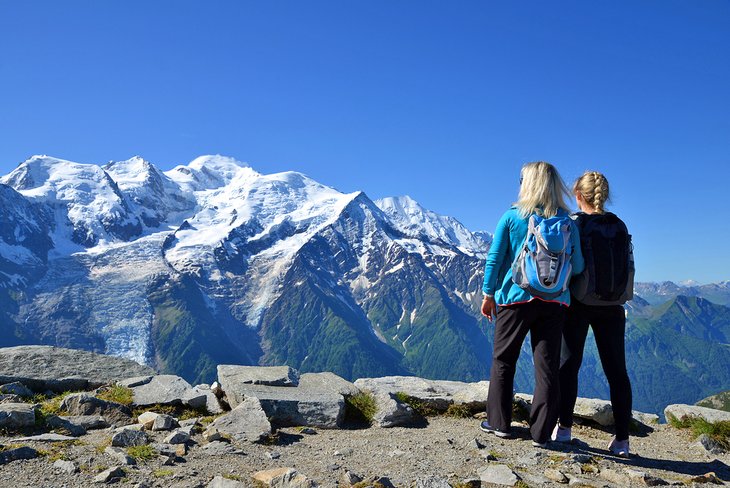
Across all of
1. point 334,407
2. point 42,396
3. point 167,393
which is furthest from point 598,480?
point 42,396

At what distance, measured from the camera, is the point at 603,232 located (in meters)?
8.81

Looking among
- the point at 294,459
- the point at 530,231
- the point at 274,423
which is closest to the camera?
the point at 294,459

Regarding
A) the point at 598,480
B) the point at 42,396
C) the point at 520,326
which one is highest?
the point at 520,326

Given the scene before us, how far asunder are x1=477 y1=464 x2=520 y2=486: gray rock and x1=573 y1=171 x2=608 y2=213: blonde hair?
441cm

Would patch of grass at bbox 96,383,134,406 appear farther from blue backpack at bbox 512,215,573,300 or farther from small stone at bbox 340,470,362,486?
blue backpack at bbox 512,215,573,300

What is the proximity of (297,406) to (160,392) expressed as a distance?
343 cm

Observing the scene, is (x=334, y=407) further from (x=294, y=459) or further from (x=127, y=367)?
(x=127, y=367)

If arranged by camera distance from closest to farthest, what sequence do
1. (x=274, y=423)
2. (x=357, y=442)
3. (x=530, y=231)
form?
1. (x=530, y=231)
2. (x=357, y=442)
3. (x=274, y=423)

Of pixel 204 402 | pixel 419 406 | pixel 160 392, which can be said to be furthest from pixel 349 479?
pixel 160 392

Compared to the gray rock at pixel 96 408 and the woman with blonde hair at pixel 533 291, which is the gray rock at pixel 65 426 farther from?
the woman with blonde hair at pixel 533 291

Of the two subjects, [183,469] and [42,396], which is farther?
[42,396]

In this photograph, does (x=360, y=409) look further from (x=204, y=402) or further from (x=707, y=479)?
(x=707, y=479)

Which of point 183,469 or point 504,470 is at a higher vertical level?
point 504,470

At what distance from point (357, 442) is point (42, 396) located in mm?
7556
